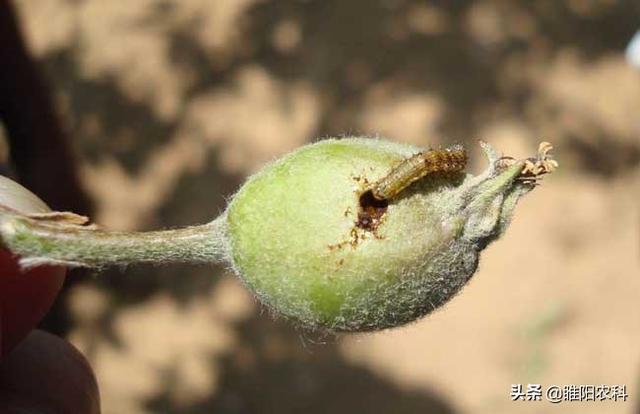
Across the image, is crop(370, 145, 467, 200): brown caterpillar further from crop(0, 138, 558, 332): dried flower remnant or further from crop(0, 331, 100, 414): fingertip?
crop(0, 331, 100, 414): fingertip

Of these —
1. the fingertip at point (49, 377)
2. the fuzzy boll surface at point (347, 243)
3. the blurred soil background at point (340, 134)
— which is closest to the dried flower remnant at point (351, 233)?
the fuzzy boll surface at point (347, 243)

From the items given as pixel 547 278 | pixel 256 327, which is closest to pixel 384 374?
pixel 256 327

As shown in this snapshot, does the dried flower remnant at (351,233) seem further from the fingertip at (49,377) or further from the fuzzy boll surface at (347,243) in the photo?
the fingertip at (49,377)

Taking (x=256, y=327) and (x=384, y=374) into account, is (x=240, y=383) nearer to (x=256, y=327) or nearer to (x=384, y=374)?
(x=256, y=327)

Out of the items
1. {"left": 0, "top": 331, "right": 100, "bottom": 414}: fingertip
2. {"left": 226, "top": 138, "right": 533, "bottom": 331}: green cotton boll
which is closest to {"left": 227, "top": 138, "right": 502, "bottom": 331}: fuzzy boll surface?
{"left": 226, "top": 138, "right": 533, "bottom": 331}: green cotton boll

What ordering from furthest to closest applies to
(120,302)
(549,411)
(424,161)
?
1. (120,302)
2. (549,411)
3. (424,161)

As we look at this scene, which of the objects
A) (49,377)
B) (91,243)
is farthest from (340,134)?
(91,243)

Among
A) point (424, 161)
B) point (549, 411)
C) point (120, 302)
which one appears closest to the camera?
point (424, 161)
